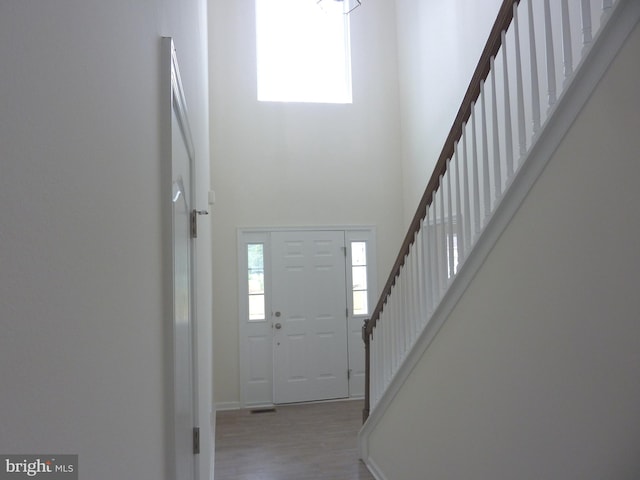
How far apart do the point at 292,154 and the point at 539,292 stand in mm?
4168

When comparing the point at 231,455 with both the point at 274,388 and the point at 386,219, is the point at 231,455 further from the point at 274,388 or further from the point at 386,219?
the point at 386,219

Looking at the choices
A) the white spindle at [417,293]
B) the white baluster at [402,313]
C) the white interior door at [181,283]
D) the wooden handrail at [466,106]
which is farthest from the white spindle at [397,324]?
the white interior door at [181,283]

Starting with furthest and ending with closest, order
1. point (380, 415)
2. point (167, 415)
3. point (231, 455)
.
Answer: point (231, 455) → point (380, 415) → point (167, 415)

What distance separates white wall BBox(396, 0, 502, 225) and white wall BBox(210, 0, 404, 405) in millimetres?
219

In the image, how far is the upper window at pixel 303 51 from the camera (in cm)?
559

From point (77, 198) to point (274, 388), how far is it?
5.25 m

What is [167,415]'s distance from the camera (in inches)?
32.2

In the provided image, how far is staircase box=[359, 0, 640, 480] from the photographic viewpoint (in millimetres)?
1422

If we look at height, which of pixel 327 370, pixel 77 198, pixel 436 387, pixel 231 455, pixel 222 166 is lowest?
pixel 231 455

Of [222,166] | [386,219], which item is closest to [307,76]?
[222,166]

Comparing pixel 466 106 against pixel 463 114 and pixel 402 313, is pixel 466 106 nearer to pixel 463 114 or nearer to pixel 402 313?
pixel 463 114

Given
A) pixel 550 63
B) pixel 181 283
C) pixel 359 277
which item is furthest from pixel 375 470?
pixel 550 63

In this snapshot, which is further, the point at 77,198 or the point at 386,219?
the point at 386,219

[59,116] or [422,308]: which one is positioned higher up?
[59,116]
